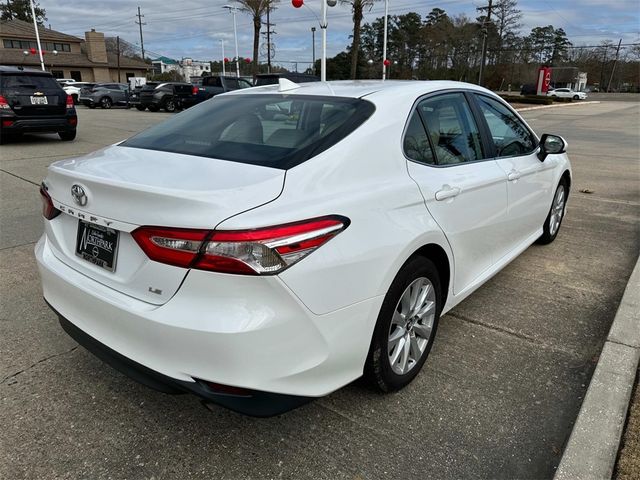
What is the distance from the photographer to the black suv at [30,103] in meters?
10.4

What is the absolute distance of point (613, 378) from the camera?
8.84 ft

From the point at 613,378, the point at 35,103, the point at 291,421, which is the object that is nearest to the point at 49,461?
the point at 291,421

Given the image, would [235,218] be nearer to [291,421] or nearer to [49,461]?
[291,421]

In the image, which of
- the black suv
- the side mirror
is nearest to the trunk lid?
the side mirror

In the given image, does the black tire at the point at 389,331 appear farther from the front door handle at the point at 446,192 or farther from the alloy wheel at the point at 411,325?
the front door handle at the point at 446,192

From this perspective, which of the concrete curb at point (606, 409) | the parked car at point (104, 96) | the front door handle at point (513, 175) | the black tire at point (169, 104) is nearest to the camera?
the concrete curb at point (606, 409)

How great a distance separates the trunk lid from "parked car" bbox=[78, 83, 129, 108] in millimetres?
31063

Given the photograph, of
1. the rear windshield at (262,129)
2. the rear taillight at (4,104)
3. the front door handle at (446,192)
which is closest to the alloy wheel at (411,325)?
the front door handle at (446,192)

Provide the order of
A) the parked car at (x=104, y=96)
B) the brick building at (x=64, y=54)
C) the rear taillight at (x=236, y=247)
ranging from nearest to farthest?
1. the rear taillight at (x=236, y=247)
2. the parked car at (x=104, y=96)
3. the brick building at (x=64, y=54)

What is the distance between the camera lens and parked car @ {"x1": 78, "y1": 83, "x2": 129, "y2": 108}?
30750mm

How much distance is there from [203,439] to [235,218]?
117 cm

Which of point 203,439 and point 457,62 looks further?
point 457,62

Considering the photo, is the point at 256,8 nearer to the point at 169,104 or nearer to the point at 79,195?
the point at 169,104

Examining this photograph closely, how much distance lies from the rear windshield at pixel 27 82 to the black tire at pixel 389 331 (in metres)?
11.0
